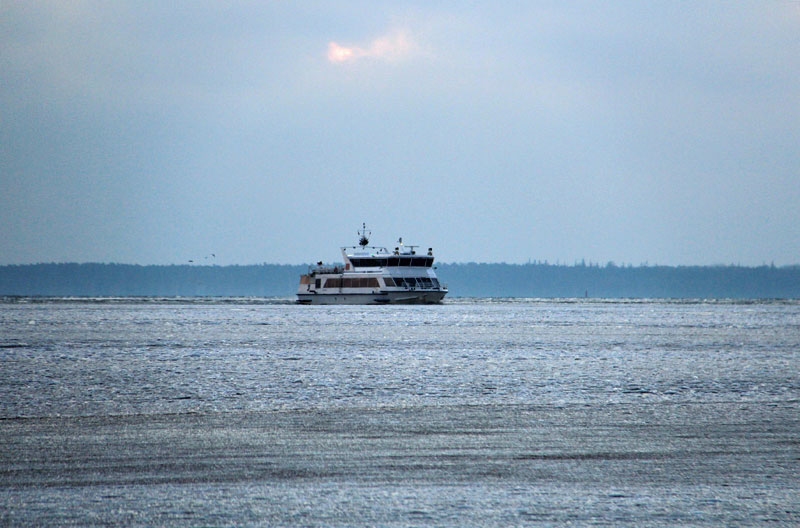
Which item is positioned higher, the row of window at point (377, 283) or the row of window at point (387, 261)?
the row of window at point (387, 261)

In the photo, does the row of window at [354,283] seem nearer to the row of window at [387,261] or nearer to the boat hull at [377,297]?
the boat hull at [377,297]

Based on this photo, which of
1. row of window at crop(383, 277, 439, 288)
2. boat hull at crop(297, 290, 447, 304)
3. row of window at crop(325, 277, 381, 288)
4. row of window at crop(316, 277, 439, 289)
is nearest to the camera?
row of window at crop(383, 277, 439, 288)

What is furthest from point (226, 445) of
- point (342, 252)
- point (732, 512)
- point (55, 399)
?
point (342, 252)

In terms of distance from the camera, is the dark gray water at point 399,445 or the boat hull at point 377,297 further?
the boat hull at point 377,297

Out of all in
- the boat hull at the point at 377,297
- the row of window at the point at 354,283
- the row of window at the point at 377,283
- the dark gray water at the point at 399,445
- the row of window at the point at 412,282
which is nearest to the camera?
the dark gray water at the point at 399,445

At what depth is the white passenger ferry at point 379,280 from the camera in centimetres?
11994

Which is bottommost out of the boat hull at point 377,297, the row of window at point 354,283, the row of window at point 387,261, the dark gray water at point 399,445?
the dark gray water at point 399,445

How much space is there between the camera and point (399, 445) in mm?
11625

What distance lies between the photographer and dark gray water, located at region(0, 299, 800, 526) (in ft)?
26.3

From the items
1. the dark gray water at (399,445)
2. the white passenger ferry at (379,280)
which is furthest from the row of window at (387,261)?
the dark gray water at (399,445)

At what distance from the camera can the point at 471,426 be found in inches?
531

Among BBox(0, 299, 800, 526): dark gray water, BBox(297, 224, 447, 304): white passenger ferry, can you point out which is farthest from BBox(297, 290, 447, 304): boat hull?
BBox(0, 299, 800, 526): dark gray water

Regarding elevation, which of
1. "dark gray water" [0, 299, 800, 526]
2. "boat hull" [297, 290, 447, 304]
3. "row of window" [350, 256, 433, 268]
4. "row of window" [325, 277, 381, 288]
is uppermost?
"row of window" [350, 256, 433, 268]

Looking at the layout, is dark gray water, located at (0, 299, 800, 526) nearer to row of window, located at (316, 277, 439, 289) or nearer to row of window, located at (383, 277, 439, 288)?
row of window, located at (383, 277, 439, 288)
